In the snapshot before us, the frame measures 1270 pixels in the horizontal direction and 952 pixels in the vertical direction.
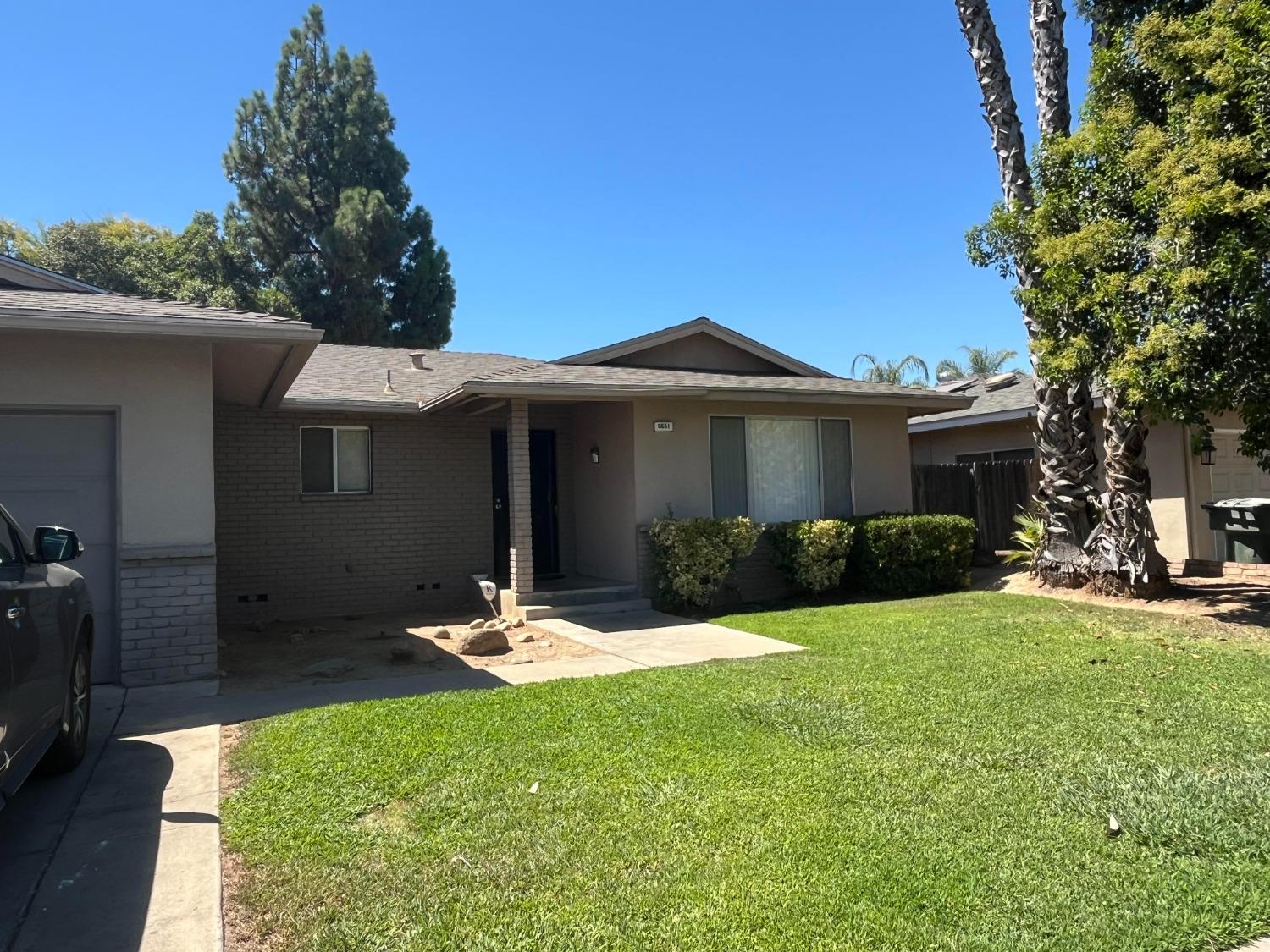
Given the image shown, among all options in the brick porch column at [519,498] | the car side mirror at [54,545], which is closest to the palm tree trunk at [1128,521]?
the brick porch column at [519,498]

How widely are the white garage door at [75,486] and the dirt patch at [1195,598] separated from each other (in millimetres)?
10997

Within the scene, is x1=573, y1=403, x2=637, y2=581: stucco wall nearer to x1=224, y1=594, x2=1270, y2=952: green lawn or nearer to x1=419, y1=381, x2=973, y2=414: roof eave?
x1=419, y1=381, x2=973, y2=414: roof eave

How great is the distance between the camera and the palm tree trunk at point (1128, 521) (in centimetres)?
1070

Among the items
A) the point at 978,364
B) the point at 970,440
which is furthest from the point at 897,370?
the point at 970,440

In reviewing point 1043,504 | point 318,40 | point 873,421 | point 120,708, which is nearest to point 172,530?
point 120,708

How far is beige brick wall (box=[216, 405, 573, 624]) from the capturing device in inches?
Result: 441

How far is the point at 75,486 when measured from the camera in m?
7.16

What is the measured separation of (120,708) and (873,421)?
10923 mm

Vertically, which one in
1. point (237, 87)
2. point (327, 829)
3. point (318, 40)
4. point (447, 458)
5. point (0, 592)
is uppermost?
point (318, 40)

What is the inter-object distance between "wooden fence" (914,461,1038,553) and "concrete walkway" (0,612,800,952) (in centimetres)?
1024

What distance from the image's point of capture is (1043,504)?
1205 centimetres

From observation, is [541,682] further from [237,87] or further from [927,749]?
[237,87]

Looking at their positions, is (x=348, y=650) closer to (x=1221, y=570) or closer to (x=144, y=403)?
(x=144, y=403)

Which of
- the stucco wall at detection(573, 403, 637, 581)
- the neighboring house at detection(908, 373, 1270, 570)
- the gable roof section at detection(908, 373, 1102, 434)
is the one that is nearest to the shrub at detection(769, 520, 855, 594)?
the stucco wall at detection(573, 403, 637, 581)
